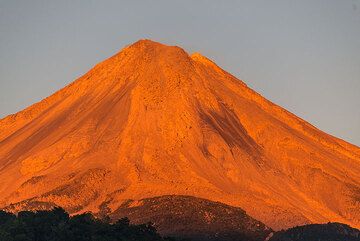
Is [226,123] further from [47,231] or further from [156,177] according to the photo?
[47,231]

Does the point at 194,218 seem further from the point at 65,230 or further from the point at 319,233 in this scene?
the point at 65,230

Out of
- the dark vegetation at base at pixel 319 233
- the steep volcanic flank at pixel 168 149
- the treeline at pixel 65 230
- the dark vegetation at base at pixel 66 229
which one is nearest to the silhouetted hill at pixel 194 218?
the steep volcanic flank at pixel 168 149

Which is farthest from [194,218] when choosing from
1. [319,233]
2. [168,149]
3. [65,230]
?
[65,230]

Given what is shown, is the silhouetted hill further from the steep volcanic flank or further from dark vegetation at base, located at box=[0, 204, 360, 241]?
dark vegetation at base, located at box=[0, 204, 360, 241]

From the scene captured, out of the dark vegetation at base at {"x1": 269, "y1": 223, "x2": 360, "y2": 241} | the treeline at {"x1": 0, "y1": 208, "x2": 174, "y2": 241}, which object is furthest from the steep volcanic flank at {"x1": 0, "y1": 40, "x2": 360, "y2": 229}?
the treeline at {"x1": 0, "y1": 208, "x2": 174, "y2": 241}

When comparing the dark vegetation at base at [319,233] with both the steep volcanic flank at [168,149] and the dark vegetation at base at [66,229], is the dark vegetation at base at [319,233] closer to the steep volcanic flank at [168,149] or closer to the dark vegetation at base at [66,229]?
the steep volcanic flank at [168,149]
